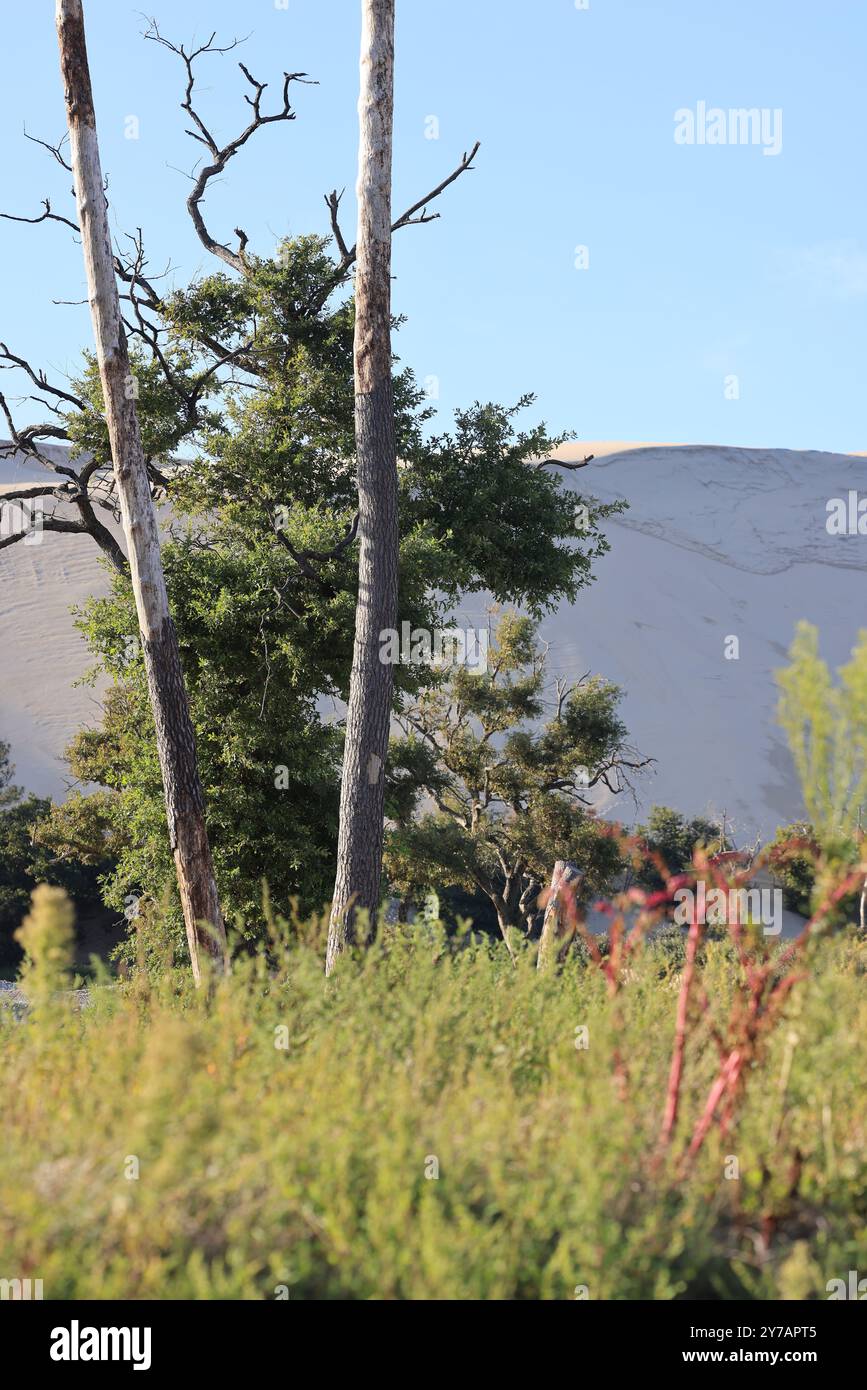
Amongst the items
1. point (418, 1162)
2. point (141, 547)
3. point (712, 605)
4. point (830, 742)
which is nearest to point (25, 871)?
point (141, 547)

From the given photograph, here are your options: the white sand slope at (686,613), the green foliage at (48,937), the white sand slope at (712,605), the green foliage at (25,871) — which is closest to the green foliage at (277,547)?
the green foliage at (48,937)

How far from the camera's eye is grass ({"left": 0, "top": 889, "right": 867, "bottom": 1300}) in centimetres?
370

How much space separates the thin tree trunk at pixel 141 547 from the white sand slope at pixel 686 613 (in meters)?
34.3

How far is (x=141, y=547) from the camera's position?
1146 cm

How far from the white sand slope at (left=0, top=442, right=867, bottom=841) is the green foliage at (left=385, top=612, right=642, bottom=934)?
1444 centimetres

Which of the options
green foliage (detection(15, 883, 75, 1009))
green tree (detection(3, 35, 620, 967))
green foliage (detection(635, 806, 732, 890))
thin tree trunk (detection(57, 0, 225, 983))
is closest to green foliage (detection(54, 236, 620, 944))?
green tree (detection(3, 35, 620, 967))

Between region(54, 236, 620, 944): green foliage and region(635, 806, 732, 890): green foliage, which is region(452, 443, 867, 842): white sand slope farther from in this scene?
region(54, 236, 620, 944): green foliage

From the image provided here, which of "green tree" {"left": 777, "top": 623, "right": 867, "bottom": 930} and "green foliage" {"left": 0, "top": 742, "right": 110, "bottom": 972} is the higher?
"green tree" {"left": 777, "top": 623, "right": 867, "bottom": 930}

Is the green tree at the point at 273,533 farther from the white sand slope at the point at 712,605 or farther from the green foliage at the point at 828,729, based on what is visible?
the white sand slope at the point at 712,605

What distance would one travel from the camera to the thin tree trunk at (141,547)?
37.0ft

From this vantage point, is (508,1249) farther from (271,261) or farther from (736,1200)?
(271,261)

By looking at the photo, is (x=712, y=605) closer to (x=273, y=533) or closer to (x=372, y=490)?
(x=273, y=533)
